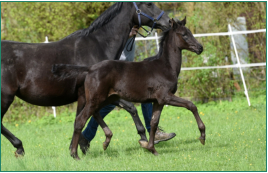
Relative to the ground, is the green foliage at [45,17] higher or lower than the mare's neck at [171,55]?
lower

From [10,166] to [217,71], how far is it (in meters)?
7.90

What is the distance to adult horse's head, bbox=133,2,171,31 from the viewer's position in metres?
5.79

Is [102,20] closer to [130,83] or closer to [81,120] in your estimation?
[130,83]

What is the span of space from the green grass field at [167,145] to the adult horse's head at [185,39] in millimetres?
1438

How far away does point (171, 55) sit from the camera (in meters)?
5.40

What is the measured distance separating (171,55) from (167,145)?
1.69 m

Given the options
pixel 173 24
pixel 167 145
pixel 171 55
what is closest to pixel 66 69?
pixel 171 55

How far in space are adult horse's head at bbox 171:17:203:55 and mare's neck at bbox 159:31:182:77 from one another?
0.07 m

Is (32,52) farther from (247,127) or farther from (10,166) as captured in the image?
(247,127)

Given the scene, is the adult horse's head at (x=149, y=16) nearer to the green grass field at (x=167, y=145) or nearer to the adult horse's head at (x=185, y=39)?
the adult horse's head at (x=185, y=39)

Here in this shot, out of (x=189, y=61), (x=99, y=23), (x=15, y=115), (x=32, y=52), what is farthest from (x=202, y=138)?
(x=15, y=115)

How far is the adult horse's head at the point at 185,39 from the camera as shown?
5.35 meters

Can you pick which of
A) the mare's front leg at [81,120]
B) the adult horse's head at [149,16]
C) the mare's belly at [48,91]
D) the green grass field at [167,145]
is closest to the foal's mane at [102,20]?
the adult horse's head at [149,16]

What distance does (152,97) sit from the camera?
203 inches
